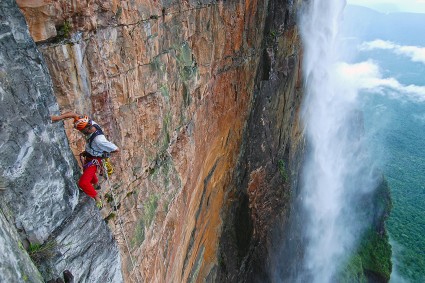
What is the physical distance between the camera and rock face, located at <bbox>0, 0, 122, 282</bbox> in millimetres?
3922

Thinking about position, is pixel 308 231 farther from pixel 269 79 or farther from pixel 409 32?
pixel 409 32

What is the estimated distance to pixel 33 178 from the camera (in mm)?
4301

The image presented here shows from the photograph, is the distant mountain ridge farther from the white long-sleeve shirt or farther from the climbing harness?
the white long-sleeve shirt

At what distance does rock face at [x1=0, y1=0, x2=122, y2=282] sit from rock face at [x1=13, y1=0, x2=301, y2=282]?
95 centimetres

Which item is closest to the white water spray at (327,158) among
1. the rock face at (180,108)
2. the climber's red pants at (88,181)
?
the rock face at (180,108)

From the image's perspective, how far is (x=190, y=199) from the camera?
33.8ft

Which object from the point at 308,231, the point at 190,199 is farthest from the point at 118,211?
the point at 308,231

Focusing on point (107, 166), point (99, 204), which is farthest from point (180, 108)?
point (99, 204)

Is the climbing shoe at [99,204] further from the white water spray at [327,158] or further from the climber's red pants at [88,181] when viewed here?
the white water spray at [327,158]

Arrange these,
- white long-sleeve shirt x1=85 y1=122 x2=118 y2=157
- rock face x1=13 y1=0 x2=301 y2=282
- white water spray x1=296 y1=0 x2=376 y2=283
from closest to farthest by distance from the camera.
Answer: white long-sleeve shirt x1=85 y1=122 x2=118 y2=157 < rock face x1=13 y1=0 x2=301 y2=282 < white water spray x1=296 y1=0 x2=376 y2=283

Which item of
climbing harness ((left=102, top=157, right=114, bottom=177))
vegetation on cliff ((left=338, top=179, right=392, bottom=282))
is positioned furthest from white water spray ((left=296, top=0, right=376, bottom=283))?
climbing harness ((left=102, top=157, right=114, bottom=177))

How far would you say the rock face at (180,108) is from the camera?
585cm

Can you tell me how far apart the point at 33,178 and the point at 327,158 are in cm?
2701

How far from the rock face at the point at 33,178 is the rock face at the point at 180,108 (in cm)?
95
